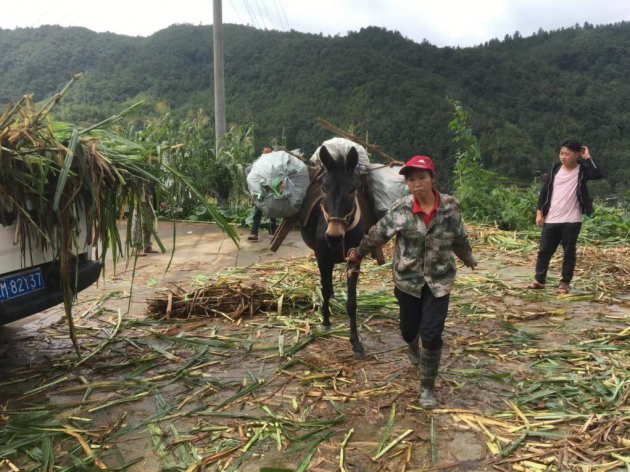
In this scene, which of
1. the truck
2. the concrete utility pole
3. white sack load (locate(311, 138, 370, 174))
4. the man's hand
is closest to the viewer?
the truck

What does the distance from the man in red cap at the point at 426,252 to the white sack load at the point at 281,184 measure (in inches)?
65.2

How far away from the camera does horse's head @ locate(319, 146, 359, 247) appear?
12.7ft

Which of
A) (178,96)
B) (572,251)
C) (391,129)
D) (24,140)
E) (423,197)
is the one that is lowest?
(572,251)

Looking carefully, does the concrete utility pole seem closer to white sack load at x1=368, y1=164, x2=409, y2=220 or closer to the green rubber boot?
white sack load at x1=368, y1=164, x2=409, y2=220

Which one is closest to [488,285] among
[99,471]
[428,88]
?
[99,471]

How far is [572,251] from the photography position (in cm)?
562

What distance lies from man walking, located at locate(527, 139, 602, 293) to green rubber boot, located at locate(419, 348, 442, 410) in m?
3.39

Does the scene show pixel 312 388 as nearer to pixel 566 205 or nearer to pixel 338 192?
pixel 338 192

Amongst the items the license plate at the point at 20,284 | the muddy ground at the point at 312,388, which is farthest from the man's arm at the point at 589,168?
the license plate at the point at 20,284

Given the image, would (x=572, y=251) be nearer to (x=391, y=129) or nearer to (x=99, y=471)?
(x=99, y=471)

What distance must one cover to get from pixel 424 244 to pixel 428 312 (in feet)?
1.48

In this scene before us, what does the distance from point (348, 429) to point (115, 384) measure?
1770 mm

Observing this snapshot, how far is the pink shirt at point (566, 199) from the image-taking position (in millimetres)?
5555

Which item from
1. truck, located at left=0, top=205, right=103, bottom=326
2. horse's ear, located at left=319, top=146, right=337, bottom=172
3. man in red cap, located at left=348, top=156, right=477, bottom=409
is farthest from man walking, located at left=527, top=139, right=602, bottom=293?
truck, located at left=0, top=205, right=103, bottom=326
